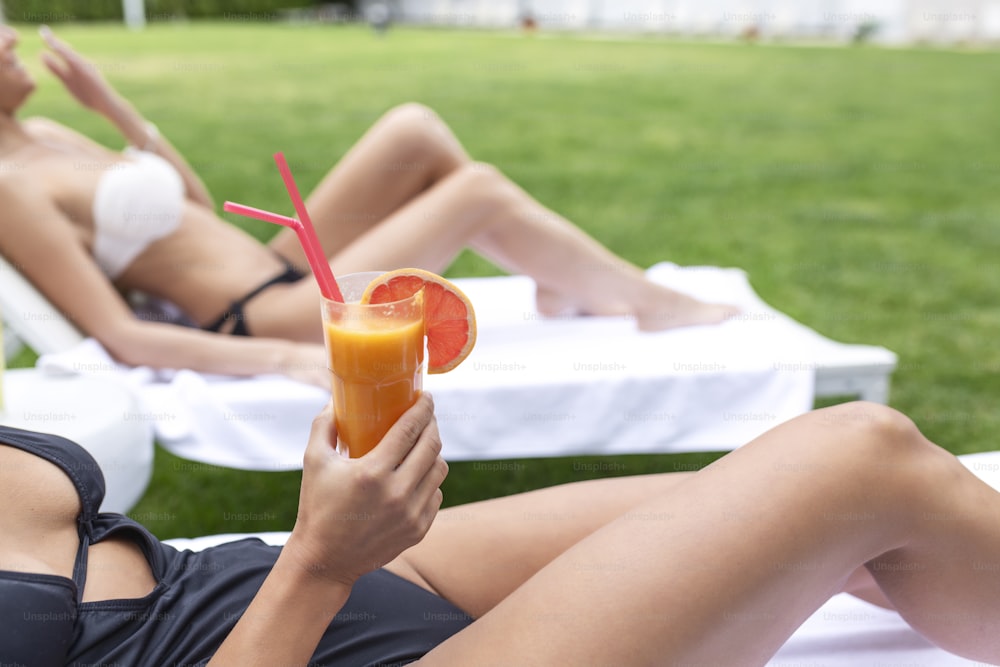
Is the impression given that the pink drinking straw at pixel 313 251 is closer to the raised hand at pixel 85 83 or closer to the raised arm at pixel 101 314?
the raised arm at pixel 101 314

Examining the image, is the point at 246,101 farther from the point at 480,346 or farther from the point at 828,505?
the point at 828,505

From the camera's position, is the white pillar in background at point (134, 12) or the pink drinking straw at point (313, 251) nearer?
the pink drinking straw at point (313, 251)

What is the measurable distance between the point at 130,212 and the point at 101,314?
13.6 inches

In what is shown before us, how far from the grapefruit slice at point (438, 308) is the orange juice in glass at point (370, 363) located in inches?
1.0

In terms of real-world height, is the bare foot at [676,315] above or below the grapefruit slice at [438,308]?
below

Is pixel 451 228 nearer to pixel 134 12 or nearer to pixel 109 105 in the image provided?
pixel 109 105

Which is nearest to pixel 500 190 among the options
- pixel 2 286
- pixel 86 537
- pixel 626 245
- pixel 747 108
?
pixel 2 286

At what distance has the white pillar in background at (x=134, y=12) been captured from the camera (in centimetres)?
2412

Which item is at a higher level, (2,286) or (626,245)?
(2,286)

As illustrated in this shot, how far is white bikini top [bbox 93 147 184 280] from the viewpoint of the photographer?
2.76 metres

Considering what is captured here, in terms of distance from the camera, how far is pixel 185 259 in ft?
9.73

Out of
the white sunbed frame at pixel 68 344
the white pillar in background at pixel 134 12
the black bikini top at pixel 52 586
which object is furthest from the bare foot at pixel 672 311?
the white pillar in background at pixel 134 12

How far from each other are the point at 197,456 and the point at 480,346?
3.21ft

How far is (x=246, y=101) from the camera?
1112 centimetres
